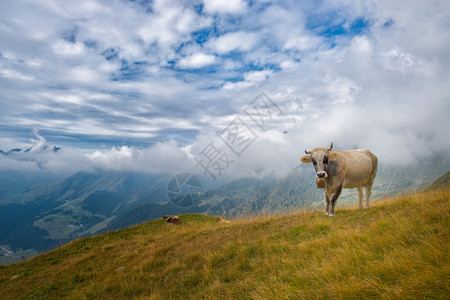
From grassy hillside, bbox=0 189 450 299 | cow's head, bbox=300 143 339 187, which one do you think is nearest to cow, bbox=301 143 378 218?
cow's head, bbox=300 143 339 187

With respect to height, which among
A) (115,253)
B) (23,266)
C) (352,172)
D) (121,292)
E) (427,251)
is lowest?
(23,266)

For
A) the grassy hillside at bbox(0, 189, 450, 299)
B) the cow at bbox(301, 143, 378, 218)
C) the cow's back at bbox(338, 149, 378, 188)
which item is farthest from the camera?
the cow's back at bbox(338, 149, 378, 188)

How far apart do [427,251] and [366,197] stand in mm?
10341

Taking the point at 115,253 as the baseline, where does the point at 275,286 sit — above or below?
above

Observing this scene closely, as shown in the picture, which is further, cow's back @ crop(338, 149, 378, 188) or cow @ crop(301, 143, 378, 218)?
cow's back @ crop(338, 149, 378, 188)

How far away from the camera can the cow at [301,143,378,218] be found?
1024 centimetres

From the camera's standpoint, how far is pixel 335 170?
10.7 metres

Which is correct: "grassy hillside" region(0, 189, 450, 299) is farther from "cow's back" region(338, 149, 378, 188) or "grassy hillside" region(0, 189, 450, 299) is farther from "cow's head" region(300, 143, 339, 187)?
"cow's back" region(338, 149, 378, 188)

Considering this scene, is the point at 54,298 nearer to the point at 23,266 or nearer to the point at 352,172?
the point at 23,266

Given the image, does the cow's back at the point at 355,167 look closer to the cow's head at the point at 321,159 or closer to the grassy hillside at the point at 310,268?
the cow's head at the point at 321,159

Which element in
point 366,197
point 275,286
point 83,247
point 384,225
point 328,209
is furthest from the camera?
point 83,247

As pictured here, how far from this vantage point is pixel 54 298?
7.59 metres

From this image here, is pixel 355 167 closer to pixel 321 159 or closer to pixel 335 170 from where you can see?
pixel 335 170

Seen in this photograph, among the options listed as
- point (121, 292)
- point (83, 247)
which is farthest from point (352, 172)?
point (83, 247)
